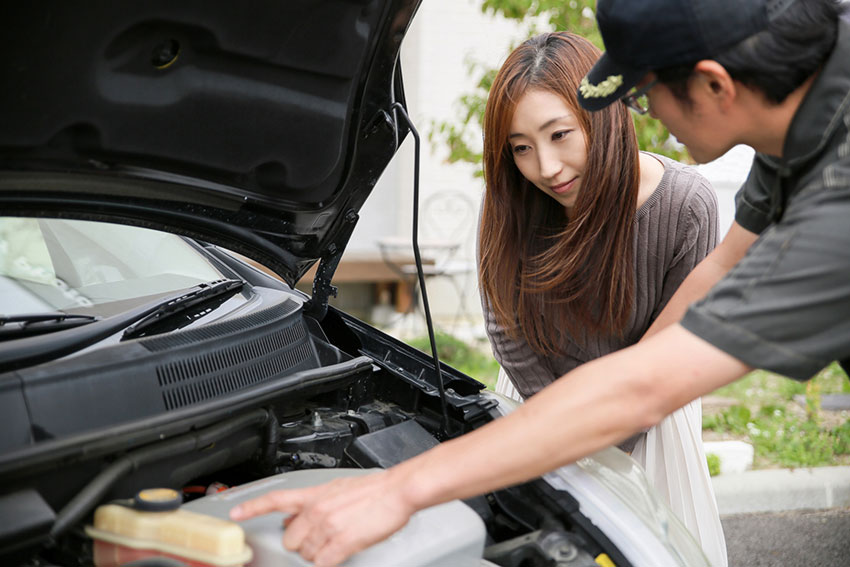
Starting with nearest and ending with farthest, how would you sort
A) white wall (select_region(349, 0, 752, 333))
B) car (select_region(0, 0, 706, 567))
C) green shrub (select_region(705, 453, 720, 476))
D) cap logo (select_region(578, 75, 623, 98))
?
car (select_region(0, 0, 706, 567)) → cap logo (select_region(578, 75, 623, 98)) → green shrub (select_region(705, 453, 720, 476)) → white wall (select_region(349, 0, 752, 333))

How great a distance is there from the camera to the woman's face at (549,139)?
81.3 inches

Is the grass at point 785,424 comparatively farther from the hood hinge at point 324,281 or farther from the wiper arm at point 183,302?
the wiper arm at point 183,302

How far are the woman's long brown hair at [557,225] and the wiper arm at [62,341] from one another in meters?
0.96

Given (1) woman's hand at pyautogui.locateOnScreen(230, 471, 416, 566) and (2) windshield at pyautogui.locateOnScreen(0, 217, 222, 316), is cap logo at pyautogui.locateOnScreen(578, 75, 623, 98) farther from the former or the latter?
(2) windshield at pyautogui.locateOnScreen(0, 217, 222, 316)

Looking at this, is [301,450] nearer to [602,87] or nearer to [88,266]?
[88,266]

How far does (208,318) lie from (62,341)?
0.40 metres

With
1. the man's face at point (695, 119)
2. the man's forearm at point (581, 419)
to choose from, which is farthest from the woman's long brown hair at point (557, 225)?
the man's forearm at point (581, 419)

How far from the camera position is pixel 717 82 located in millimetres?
1333

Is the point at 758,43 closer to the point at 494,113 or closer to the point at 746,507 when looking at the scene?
the point at 494,113

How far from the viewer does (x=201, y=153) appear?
71.0 inches

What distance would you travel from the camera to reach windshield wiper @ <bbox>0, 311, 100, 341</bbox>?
5.12 feet

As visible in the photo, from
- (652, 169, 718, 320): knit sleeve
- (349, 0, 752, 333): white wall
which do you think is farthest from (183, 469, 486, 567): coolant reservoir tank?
(349, 0, 752, 333): white wall

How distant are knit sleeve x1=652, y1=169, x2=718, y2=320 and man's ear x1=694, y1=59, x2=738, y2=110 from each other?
87 centimetres

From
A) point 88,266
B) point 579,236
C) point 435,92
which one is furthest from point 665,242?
point 435,92
